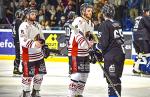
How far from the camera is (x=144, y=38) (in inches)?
562

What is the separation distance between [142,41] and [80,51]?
15.4ft

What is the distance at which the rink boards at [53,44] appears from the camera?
17.4 metres

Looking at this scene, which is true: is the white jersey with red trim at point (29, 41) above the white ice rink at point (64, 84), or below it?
above

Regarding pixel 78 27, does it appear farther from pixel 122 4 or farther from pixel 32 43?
pixel 122 4

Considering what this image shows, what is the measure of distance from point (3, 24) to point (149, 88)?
7.85m

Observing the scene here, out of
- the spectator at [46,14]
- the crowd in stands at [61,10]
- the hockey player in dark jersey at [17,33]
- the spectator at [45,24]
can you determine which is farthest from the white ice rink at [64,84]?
the spectator at [46,14]

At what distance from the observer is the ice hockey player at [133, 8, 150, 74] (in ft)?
46.2

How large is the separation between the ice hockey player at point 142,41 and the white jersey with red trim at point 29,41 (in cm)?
441

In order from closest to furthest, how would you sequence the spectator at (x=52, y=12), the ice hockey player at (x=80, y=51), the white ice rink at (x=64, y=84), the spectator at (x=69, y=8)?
the ice hockey player at (x=80, y=51), the white ice rink at (x=64, y=84), the spectator at (x=69, y=8), the spectator at (x=52, y=12)

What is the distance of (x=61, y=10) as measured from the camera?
19.9m

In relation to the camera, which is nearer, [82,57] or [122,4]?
[82,57]

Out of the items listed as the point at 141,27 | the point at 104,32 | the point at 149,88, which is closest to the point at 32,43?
the point at 104,32

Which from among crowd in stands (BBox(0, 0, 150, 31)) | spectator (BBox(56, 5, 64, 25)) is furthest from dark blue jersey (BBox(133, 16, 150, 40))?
spectator (BBox(56, 5, 64, 25))

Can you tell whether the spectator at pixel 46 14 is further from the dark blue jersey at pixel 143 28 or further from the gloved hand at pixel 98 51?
the gloved hand at pixel 98 51
